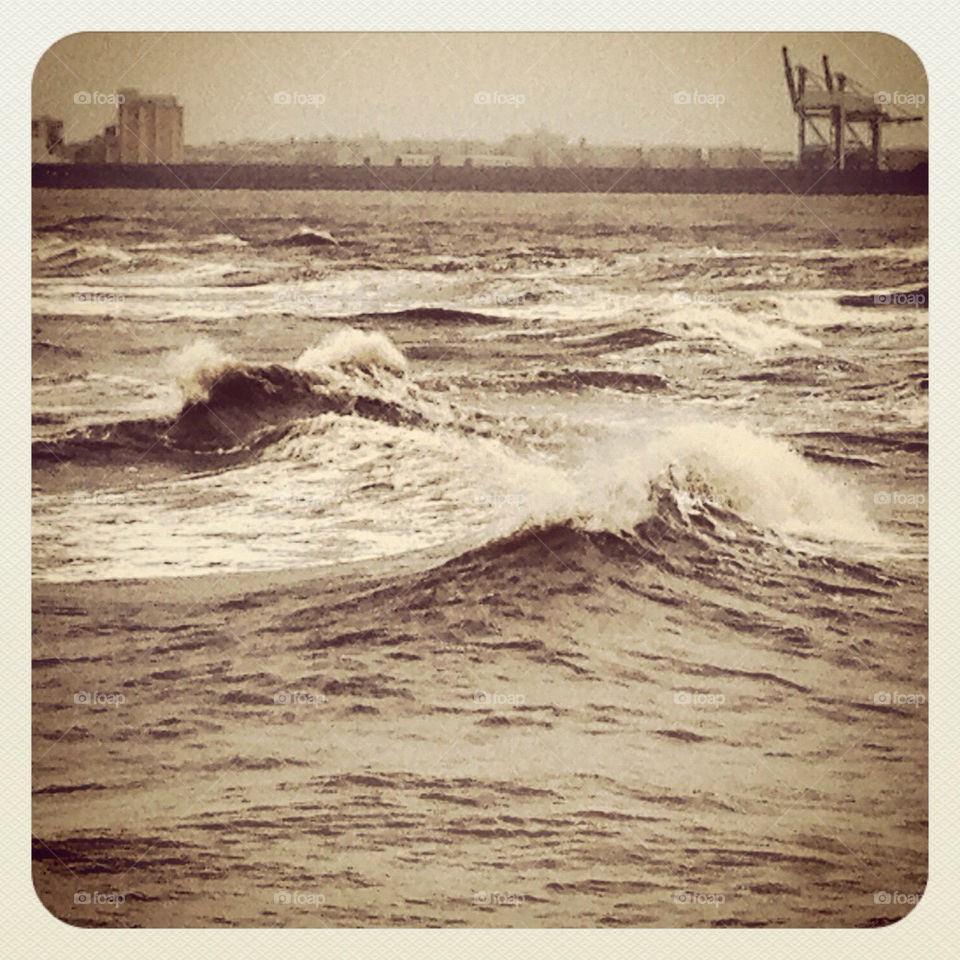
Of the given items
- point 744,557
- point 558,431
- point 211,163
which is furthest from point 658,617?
point 211,163

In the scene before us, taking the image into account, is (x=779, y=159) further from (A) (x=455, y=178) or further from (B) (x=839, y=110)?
(A) (x=455, y=178)

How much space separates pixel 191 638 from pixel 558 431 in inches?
41.6

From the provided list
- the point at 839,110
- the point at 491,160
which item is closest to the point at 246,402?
the point at 491,160

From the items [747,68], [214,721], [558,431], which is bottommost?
[214,721]

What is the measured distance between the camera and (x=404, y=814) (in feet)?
10.8

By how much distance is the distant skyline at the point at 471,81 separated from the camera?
10.9 feet

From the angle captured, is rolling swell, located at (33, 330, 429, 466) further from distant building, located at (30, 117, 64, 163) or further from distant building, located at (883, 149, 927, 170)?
distant building, located at (883, 149, 927, 170)

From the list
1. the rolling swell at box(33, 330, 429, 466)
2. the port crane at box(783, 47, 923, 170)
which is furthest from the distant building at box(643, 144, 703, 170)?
the rolling swell at box(33, 330, 429, 466)

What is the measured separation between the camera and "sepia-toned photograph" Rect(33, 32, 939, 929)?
10.8 ft

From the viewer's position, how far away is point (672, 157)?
3344mm

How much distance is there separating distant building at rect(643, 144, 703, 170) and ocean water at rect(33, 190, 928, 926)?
0.10 metres

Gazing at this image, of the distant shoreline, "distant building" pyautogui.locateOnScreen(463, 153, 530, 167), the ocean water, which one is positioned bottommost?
the ocean water

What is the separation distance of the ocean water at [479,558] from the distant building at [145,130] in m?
0.11

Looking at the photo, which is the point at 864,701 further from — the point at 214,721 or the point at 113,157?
the point at 113,157
